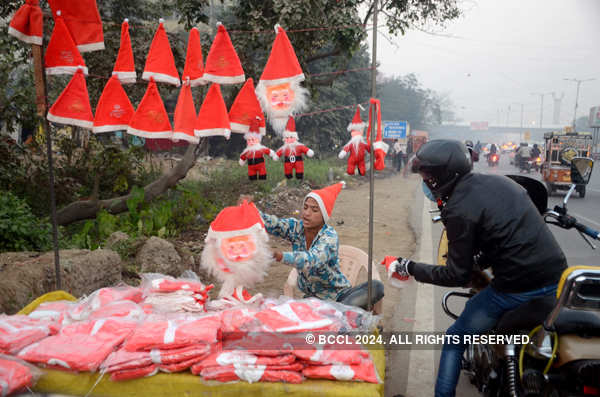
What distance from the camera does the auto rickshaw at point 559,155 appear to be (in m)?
14.0

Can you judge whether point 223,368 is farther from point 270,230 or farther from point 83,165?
point 83,165

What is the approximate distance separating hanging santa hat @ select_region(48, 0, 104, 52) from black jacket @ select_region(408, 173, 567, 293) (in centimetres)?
326

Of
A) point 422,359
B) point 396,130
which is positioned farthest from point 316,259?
point 396,130

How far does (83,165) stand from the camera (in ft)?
33.9

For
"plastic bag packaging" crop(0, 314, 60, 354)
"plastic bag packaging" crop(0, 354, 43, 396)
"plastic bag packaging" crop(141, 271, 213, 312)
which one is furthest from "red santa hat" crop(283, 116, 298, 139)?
"plastic bag packaging" crop(0, 354, 43, 396)

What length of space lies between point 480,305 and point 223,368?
1526 mm

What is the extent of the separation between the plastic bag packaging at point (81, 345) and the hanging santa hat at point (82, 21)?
2.45 m

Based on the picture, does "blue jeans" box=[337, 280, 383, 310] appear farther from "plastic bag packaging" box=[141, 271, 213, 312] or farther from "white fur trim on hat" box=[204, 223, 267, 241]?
"plastic bag packaging" box=[141, 271, 213, 312]

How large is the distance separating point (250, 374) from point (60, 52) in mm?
3019

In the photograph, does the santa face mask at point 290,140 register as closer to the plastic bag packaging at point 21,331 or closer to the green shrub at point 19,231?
the plastic bag packaging at point 21,331

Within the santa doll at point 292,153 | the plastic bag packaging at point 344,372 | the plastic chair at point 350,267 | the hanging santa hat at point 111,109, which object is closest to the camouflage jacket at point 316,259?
the plastic chair at point 350,267

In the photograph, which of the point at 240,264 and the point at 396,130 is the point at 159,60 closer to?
the point at 240,264

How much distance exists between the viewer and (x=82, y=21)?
11.8 ft

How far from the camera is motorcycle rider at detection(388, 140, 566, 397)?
2.27m
